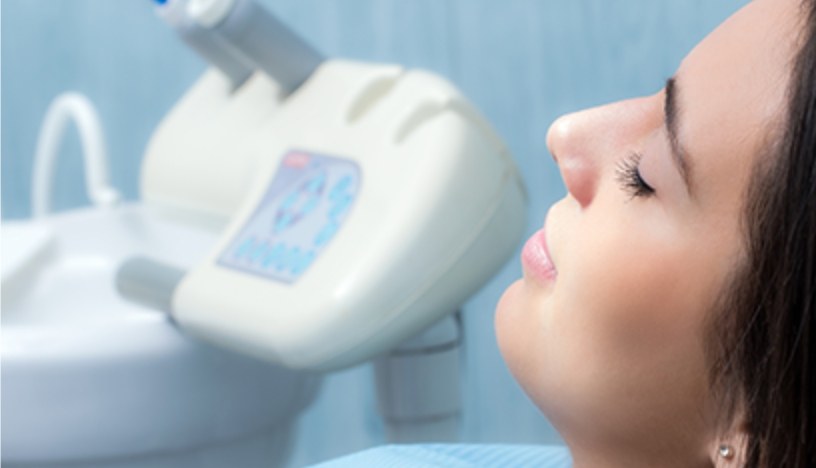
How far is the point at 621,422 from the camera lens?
71 cm

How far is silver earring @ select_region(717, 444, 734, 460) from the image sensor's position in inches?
26.4

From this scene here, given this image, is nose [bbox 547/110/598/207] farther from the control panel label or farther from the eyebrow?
the control panel label

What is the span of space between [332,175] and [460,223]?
15 cm

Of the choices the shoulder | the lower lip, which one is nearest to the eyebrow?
the lower lip

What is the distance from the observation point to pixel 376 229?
3.53 feet

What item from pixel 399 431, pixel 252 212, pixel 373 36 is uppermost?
pixel 373 36

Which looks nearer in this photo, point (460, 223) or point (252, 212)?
→ point (460, 223)

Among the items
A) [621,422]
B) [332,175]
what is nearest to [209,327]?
[332,175]

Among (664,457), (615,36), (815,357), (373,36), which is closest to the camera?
(815,357)

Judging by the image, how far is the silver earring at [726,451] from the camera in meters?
0.67

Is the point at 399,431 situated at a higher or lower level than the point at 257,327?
lower

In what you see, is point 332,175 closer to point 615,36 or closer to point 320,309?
point 320,309

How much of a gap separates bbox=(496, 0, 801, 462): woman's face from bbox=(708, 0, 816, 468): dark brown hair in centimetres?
1

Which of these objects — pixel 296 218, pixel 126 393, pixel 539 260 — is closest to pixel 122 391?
pixel 126 393
